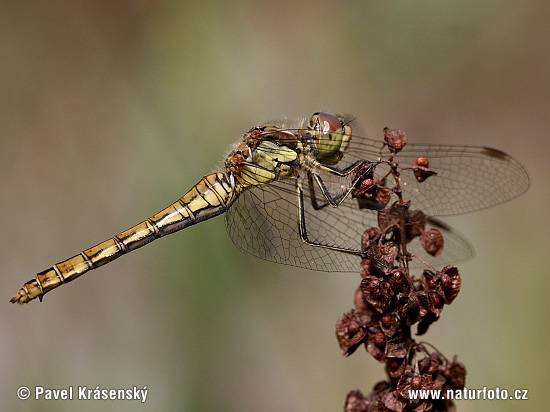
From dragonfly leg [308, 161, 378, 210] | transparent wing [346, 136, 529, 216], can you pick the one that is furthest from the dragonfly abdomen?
transparent wing [346, 136, 529, 216]

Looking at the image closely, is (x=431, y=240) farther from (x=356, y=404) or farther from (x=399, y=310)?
(x=356, y=404)

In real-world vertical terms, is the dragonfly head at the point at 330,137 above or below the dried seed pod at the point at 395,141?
above

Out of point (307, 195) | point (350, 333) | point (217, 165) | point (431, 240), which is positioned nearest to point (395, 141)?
point (431, 240)

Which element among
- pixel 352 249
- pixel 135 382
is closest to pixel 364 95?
pixel 352 249

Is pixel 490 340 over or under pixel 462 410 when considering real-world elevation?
over

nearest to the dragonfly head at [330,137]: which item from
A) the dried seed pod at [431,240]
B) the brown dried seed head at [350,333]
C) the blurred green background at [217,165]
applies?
the blurred green background at [217,165]

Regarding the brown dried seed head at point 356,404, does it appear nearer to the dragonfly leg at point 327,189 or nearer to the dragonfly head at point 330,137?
the dragonfly leg at point 327,189

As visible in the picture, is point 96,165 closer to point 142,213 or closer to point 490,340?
point 142,213
